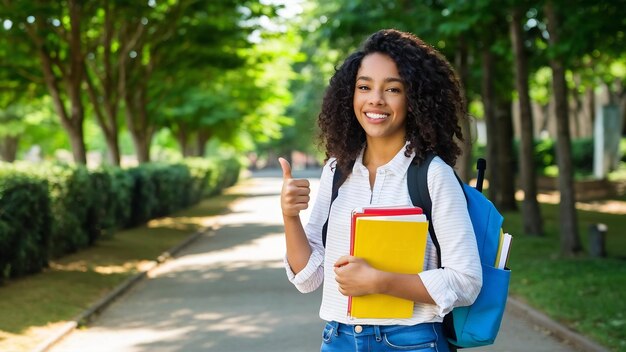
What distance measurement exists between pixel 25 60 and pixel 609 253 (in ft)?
44.3

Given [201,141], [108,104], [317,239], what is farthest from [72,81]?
[201,141]

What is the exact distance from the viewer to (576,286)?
11852 mm

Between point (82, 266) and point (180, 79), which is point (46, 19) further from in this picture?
point (180, 79)

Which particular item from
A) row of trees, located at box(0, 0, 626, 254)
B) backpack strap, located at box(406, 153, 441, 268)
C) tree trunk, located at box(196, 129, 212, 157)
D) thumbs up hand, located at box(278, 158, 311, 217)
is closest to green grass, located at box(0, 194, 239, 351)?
row of trees, located at box(0, 0, 626, 254)

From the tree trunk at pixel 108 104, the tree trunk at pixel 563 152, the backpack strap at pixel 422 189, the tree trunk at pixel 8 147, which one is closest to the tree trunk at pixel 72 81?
the tree trunk at pixel 108 104

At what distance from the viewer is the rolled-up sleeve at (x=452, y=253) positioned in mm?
2857

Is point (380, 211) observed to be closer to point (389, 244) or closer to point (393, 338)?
point (389, 244)

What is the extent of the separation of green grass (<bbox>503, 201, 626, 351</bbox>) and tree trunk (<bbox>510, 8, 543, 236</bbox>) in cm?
49

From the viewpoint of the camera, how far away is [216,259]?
17.4 meters

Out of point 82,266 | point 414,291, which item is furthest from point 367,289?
point 82,266

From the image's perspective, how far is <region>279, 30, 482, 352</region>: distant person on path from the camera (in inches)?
113

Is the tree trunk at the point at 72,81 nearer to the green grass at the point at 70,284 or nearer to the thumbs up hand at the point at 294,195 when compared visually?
the green grass at the point at 70,284

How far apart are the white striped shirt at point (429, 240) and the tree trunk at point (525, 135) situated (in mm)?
14243

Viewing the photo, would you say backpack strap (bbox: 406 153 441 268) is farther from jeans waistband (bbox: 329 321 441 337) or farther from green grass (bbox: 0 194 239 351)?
green grass (bbox: 0 194 239 351)
